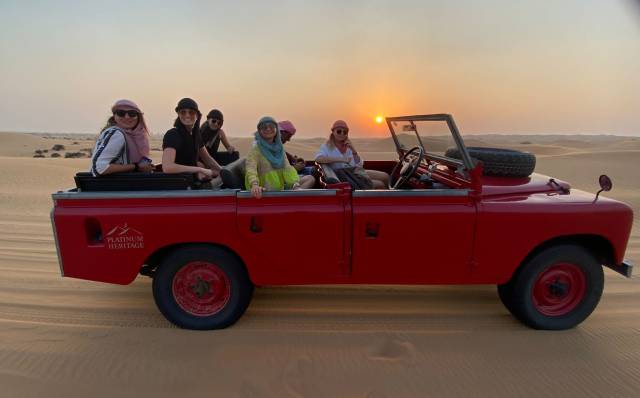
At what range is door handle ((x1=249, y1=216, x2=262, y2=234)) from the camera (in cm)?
331

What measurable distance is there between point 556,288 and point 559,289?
28 mm

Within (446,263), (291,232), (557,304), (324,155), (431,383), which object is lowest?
(431,383)

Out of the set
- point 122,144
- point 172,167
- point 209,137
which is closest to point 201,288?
point 172,167

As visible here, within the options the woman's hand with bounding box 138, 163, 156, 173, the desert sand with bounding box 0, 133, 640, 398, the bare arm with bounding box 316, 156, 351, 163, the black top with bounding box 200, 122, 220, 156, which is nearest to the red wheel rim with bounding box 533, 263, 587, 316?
the desert sand with bounding box 0, 133, 640, 398

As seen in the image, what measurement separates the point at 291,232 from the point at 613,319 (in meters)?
3.16

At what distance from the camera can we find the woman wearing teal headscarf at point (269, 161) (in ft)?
12.2

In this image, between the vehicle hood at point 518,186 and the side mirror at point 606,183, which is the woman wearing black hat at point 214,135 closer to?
the vehicle hood at point 518,186

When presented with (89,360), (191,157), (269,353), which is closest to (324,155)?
(191,157)

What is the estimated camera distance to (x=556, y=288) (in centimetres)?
356

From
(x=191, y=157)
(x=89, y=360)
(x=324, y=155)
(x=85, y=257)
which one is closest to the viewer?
(x=89, y=360)

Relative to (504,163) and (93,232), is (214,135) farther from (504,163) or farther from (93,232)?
(504,163)

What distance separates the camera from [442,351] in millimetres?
3246

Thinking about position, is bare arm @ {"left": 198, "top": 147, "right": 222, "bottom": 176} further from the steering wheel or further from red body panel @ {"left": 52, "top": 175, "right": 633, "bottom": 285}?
the steering wheel

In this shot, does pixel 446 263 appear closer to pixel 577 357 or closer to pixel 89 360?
pixel 577 357
